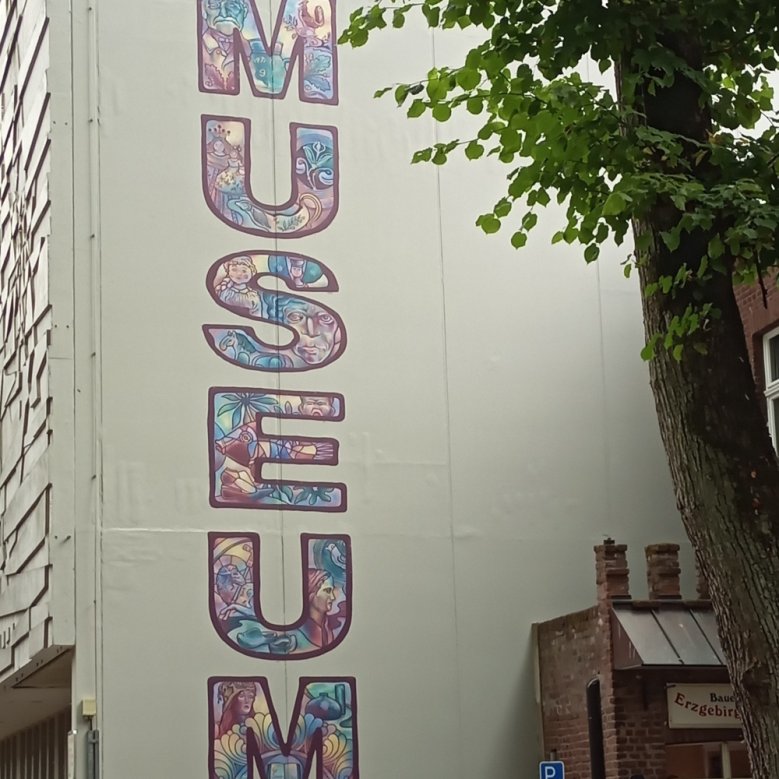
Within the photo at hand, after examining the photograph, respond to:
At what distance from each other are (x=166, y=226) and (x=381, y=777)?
7.17 metres

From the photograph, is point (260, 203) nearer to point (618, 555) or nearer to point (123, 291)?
point (123, 291)

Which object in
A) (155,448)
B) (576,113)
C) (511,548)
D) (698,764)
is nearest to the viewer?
(576,113)

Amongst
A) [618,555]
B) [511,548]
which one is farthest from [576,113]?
[511,548]

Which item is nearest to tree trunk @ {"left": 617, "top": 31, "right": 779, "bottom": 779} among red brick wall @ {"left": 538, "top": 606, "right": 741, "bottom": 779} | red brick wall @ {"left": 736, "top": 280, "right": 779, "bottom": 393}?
red brick wall @ {"left": 538, "top": 606, "right": 741, "bottom": 779}

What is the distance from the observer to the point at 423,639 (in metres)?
20.3

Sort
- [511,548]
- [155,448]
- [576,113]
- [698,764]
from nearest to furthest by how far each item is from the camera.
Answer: [576,113], [698,764], [155,448], [511,548]

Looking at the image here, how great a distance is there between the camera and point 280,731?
765 inches

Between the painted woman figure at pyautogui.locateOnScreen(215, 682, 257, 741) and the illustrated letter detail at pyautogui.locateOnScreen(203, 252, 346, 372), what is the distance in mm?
3863

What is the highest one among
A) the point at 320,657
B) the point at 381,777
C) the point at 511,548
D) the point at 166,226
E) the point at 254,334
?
the point at 166,226

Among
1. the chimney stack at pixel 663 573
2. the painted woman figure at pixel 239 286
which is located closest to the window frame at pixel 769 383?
the chimney stack at pixel 663 573

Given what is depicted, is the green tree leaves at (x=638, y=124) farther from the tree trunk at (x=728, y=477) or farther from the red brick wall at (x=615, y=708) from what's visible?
the red brick wall at (x=615, y=708)

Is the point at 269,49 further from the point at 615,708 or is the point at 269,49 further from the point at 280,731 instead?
the point at 615,708

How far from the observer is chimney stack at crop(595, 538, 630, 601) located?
18.1 m

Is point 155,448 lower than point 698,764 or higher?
higher
